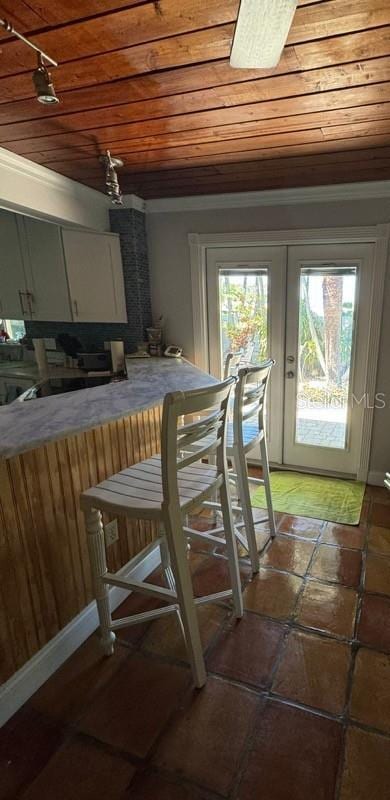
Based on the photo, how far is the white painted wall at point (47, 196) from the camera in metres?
2.15

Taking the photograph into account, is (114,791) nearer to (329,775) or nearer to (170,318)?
(329,775)

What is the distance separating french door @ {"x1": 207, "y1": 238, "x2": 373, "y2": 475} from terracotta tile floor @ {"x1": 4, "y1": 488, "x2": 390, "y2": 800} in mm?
1472

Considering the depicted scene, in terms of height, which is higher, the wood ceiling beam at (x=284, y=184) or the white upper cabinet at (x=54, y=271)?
the wood ceiling beam at (x=284, y=184)

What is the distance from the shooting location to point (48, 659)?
155cm

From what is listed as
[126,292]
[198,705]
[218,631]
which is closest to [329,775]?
[198,705]

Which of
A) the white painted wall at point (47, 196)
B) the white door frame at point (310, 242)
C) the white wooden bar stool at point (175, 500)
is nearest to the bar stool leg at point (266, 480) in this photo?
the white wooden bar stool at point (175, 500)

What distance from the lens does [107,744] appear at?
51.6 inches

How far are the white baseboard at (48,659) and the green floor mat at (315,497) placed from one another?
1.41 m

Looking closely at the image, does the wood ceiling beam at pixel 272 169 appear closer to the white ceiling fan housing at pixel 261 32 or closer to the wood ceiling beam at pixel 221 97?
the wood ceiling beam at pixel 221 97

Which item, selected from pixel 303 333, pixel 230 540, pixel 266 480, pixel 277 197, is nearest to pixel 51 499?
pixel 230 540

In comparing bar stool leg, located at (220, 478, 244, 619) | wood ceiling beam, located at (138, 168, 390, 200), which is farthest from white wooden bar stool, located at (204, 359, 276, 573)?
wood ceiling beam, located at (138, 168, 390, 200)

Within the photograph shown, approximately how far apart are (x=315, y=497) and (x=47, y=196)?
283 centimetres

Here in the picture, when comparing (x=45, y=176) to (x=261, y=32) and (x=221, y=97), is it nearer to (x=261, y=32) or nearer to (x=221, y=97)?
(x=221, y=97)

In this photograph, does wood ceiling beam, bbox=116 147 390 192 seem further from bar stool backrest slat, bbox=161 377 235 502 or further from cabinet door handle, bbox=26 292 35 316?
bar stool backrest slat, bbox=161 377 235 502
